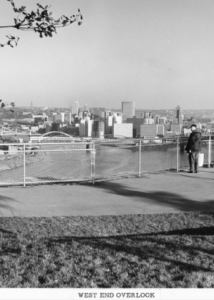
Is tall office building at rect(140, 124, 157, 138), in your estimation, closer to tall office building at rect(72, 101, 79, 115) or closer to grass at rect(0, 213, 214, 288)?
grass at rect(0, 213, 214, 288)

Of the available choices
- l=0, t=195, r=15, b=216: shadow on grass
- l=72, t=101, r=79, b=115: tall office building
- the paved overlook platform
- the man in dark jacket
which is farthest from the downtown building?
l=0, t=195, r=15, b=216: shadow on grass

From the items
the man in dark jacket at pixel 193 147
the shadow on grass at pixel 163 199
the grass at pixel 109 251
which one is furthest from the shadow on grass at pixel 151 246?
the man in dark jacket at pixel 193 147

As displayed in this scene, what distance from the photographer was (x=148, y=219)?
260 inches

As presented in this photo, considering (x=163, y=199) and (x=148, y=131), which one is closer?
(x=163, y=199)

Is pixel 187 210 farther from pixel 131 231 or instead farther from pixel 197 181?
pixel 197 181

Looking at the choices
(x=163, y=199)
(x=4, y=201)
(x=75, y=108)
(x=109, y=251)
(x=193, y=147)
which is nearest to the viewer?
(x=109, y=251)

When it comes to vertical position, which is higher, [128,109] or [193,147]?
[128,109]

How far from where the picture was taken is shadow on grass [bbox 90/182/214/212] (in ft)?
24.7

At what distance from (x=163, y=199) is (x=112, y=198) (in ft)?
3.32

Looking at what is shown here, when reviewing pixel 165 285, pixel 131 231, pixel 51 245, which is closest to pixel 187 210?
pixel 131 231

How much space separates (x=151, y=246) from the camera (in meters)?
5.16

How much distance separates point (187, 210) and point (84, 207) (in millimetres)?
1841

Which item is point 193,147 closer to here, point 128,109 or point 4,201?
point 4,201

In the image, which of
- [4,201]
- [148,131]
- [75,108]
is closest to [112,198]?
[4,201]
